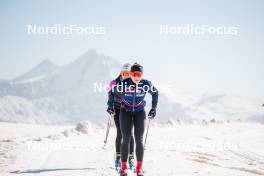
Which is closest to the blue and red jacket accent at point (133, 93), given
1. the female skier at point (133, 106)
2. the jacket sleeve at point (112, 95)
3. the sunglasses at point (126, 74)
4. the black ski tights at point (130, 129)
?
the female skier at point (133, 106)

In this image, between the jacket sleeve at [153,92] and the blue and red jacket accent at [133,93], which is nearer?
the blue and red jacket accent at [133,93]

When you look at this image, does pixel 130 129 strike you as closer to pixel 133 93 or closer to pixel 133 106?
pixel 133 106

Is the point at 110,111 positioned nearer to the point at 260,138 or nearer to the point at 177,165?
Result: the point at 177,165

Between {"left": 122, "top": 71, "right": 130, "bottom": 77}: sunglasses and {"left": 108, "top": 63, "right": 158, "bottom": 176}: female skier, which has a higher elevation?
{"left": 122, "top": 71, "right": 130, "bottom": 77}: sunglasses

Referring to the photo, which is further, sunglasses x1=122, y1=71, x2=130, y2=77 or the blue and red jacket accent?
sunglasses x1=122, y1=71, x2=130, y2=77

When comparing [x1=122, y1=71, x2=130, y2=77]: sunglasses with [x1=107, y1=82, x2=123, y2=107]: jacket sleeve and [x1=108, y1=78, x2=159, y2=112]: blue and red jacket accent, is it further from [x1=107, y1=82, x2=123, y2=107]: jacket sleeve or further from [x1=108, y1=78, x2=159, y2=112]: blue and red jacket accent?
[x1=108, y1=78, x2=159, y2=112]: blue and red jacket accent

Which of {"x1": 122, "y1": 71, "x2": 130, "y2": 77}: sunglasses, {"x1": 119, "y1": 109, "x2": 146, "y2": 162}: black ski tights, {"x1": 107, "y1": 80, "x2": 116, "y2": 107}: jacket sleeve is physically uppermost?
{"x1": 122, "y1": 71, "x2": 130, "y2": 77}: sunglasses

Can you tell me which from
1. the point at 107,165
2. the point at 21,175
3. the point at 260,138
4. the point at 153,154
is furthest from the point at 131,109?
the point at 260,138

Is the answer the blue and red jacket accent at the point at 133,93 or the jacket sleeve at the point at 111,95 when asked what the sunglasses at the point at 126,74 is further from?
the blue and red jacket accent at the point at 133,93

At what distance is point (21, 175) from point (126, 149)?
9.43 feet

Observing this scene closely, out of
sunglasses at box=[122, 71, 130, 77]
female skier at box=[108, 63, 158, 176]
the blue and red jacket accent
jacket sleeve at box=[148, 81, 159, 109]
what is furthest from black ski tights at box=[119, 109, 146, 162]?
sunglasses at box=[122, 71, 130, 77]

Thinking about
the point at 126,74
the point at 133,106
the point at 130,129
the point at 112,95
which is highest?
the point at 126,74

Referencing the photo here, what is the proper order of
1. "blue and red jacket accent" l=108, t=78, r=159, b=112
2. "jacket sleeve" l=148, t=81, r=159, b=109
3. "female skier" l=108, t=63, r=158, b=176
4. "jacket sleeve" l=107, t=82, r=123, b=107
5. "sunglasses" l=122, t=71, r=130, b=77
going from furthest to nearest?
"sunglasses" l=122, t=71, r=130, b=77
"jacket sleeve" l=107, t=82, r=123, b=107
"jacket sleeve" l=148, t=81, r=159, b=109
"blue and red jacket accent" l=108, t=78, r=159, b=112
"female skier" l=108, t=63, r=158, b=176

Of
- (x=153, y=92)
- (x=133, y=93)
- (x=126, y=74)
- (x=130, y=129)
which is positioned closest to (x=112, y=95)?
(x=126, y=74)
